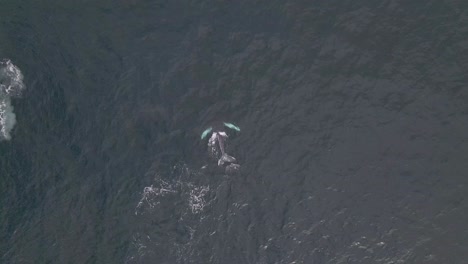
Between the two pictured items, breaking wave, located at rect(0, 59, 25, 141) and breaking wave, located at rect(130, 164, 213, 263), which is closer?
breaking wave, located at rect(130, 164, 213, 263)

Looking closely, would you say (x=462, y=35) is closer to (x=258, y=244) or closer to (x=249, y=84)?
(x=249, y=84)

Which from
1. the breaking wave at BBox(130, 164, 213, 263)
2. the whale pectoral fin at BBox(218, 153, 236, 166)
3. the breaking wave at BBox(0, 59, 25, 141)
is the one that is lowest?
the breaking wave at BBox(130, 164, 213, 263)

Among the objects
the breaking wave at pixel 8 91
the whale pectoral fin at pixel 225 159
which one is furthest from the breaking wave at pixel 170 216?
the breaking wave at pixel 8 91

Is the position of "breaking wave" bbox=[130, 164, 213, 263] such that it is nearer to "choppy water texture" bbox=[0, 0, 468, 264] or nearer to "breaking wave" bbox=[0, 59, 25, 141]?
"choppy water texture" bbox=[0, 0, 468, 264]

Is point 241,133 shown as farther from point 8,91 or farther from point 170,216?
point 8,91

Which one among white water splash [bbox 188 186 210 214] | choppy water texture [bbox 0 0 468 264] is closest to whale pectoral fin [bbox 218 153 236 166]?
choppy water texture [bbox 0 0 468 264]

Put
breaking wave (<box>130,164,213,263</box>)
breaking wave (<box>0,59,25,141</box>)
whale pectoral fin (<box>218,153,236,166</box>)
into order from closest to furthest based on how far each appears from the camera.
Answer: breaking wave (<box>130,164,213,263</box>) < whale pectoral fin (<box>218,153,236,166</box>) < breaking wave (<box>0,59,25,141</box>)

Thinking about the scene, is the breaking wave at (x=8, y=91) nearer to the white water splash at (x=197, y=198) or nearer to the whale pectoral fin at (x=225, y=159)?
the white water splash at (x=197, y=198)
